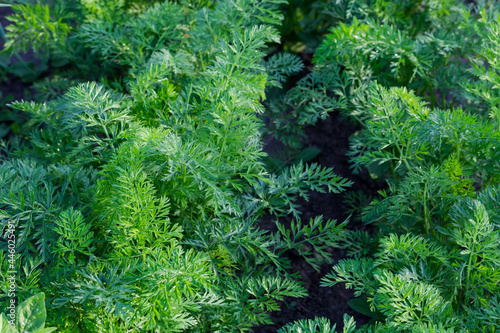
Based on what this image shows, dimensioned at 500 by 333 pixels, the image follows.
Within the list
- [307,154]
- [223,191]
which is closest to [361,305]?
[223,191]

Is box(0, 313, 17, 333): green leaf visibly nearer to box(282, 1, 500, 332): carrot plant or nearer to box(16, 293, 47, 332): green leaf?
box(16, 293, 47, 332): green leaf

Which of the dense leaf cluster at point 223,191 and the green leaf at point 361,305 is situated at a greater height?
the dense leaf cluster at point 223,191

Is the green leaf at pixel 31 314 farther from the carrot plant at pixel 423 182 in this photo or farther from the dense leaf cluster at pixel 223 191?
the carrot plant at pixel 423 182

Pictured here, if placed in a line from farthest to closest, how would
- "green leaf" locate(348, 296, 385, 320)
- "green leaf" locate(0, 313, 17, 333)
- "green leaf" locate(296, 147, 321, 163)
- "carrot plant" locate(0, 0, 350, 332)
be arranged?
"green leaf" locate(296, 147, 321, 163) → "green leaf" locate(348, 296, 385, 320) → "carrot plant" locate(0, 0, 350, 332) → "green leaf" locate(0, 313, 17, 333)

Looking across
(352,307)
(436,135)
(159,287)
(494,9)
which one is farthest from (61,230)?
(494,9)

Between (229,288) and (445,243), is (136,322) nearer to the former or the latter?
(229,288)

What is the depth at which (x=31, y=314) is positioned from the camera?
1626 millimetres

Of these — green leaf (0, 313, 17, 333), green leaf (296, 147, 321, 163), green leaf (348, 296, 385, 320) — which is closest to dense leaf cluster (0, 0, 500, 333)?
green leaf (348, 296, 385, 320)

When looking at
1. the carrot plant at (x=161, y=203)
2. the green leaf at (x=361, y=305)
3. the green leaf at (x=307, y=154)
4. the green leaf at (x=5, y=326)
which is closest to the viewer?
the green leaf at (x=5, y=326)

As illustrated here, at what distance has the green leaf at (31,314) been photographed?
5.31 feet

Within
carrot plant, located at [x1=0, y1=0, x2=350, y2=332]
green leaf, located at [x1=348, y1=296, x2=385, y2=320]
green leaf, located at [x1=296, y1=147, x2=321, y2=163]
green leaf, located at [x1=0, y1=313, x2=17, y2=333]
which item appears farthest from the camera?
green leaf, located at [x1=296, y1=147, x2=321, y2=163]

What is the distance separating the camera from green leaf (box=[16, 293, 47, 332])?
1.62 meters

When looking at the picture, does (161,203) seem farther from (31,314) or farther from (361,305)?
(361,305)

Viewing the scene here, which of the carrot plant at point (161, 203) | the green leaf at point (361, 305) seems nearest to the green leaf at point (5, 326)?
the carrot plant at point (161, 203)
